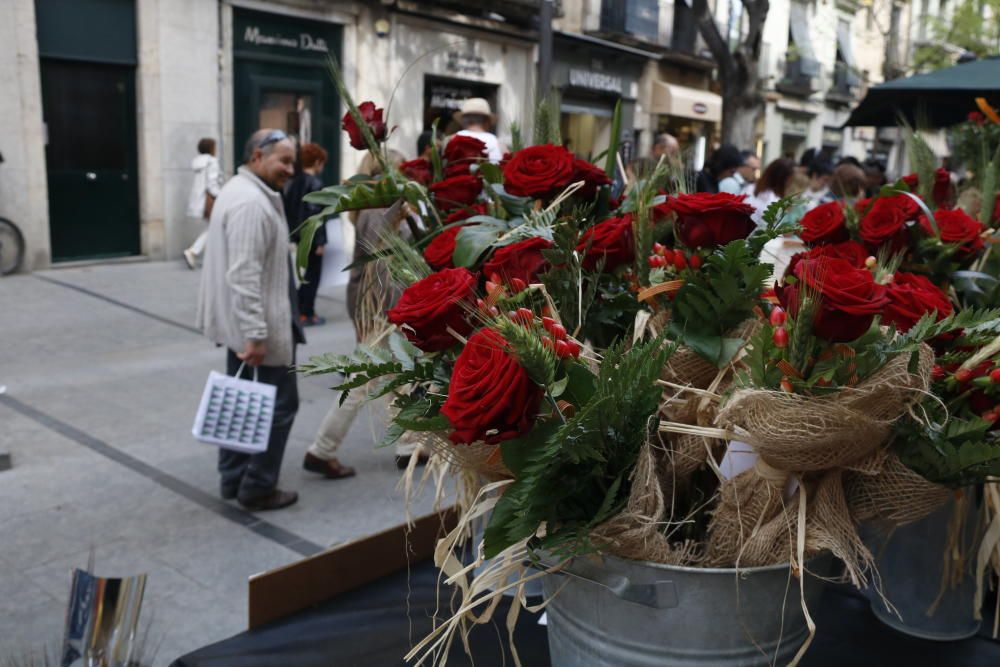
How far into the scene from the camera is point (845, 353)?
1.05 m

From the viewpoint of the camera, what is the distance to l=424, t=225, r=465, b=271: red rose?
4.65 ft

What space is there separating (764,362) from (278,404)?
3.22 meters

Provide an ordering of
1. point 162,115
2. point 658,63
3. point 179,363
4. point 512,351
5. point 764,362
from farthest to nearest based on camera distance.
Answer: point 658,63 < point 162,115 < point 179,363 < point 764,362 < point 512,351

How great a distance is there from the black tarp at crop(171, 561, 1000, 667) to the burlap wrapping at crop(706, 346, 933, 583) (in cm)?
39

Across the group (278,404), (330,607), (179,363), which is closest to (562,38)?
(179,363)

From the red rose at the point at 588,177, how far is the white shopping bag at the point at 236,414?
2.41 metres

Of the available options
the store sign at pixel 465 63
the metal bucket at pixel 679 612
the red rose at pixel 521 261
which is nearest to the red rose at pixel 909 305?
the metal bucket at pixel 679 612

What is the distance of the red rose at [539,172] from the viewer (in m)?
1.44

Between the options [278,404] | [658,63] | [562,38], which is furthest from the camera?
[658,63]

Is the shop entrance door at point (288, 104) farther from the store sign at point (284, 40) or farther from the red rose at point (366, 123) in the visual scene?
the red rose at point (366, 123)

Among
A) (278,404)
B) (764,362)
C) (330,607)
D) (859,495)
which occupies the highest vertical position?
(764,362)

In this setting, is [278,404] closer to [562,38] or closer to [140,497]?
[140,497]

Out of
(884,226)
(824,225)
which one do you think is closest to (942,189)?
(884,226)

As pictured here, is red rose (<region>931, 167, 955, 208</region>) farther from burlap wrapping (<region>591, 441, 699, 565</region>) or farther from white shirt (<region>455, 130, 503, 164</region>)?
burlap wrapping (<region>591, 441, 699, 565</region>)
